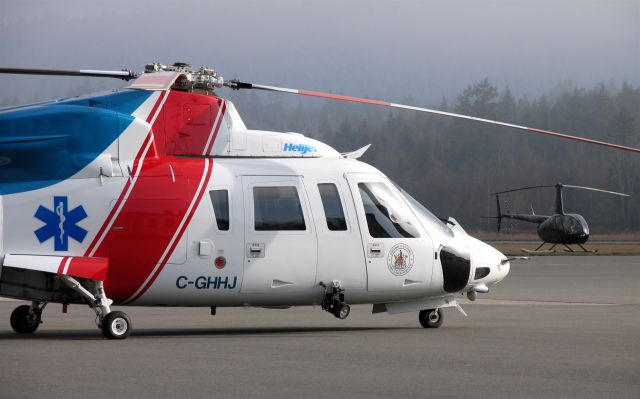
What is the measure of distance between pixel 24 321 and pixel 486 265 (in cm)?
621

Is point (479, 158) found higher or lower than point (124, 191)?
higher

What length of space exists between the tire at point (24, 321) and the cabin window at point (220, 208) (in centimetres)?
271

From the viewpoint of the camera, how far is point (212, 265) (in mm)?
14383

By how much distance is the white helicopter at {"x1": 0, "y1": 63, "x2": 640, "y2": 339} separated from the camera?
13.8 meters

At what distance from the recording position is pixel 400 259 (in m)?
15.3

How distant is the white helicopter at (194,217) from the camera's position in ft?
45.3

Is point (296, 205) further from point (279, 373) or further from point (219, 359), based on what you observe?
point (279, 373)

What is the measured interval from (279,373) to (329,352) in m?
1.96

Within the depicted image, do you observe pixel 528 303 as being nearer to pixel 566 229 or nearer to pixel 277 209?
pixel 277 209

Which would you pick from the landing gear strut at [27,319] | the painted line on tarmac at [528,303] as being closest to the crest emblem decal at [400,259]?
the landing gear strut at [27,319]

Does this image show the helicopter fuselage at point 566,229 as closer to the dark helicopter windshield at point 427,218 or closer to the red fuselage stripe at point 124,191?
the dark helicopter windshield at point 427,218

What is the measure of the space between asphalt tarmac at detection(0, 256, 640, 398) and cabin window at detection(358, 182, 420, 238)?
1.32 m

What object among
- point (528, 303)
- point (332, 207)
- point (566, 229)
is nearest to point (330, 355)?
point (332, 207)

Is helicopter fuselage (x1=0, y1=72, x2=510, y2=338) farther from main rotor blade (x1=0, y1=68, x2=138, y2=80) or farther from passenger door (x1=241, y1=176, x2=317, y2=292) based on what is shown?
main rotor blade (x1=0, y1=68, x2=138, y2=80)
